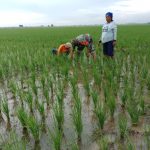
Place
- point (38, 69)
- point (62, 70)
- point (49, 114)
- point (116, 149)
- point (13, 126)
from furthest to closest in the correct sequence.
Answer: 1. point (38, 69)
2. point (62, 70)
3. point (49, 114)
4. point (13, 126)
5. point (116, 149)

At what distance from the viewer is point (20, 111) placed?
355cm

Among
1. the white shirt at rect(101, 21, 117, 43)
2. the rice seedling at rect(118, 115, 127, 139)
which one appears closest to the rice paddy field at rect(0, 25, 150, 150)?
the rice seedling at rect(118, 115, 127, 139)

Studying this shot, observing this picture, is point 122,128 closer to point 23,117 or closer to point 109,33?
point 23,117

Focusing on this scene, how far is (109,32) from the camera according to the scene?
755cm

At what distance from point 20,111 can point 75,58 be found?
4.63 meters

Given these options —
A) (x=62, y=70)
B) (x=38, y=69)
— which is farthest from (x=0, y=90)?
(x=38, y=69)

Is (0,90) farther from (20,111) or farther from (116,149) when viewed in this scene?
(116,149)

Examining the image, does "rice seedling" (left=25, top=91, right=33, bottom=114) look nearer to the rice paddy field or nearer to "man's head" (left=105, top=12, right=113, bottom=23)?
the rice paddy field

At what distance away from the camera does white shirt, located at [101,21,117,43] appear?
7.47 m

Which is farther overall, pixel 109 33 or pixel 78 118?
pixel 109 33

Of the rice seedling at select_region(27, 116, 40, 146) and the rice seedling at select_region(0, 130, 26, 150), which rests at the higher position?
the rice seedling at select_region(27, 116, 40, 146)

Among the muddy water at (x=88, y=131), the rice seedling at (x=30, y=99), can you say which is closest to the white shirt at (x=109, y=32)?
the muddy water at (x=88, y=131)

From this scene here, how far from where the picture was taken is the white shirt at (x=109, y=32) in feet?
24.5

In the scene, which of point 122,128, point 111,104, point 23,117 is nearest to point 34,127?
point 23,117
